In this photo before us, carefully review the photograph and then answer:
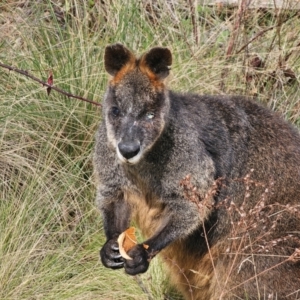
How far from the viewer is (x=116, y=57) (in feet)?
15.5

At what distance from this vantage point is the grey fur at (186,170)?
460 centimetres

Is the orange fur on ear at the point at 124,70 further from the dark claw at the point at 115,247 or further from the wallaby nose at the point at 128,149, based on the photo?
the dark claw at the point at 115,247

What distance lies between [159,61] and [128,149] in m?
Answer: 0.59

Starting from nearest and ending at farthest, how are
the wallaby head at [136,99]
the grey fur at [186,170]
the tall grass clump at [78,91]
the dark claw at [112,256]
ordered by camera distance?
1. the wallaby head at [136,99]
2. the grey fur at [186,170]
3. the dark claw at [112,256]
4. the tall grass clump at [78,91]

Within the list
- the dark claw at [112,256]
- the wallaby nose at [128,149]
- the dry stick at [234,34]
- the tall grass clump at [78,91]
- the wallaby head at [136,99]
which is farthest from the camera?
the dry stick at [234,34]

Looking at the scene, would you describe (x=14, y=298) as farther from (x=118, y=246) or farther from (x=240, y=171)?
(x=240, y=171)

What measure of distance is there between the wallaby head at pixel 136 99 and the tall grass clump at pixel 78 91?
1248 millimetres

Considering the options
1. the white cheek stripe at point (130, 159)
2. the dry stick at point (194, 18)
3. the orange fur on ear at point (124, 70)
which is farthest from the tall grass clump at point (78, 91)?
the orange fur on ear at point (124, 70)

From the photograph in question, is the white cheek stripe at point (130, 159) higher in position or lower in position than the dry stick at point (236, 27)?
higher

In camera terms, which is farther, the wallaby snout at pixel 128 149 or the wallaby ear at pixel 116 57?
the wallaby ear at pixel 116 57

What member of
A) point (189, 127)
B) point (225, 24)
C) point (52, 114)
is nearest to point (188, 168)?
point (189, 127)

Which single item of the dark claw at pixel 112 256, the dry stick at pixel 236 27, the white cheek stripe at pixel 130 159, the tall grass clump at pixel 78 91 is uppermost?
the white cheek stripe at pixel 130 159

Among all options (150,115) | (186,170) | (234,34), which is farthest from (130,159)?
(234,34)

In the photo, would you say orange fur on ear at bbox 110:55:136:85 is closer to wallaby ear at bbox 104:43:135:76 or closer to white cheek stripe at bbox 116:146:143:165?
wallaby ear at bbox 104:43:135:76
